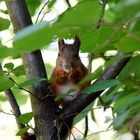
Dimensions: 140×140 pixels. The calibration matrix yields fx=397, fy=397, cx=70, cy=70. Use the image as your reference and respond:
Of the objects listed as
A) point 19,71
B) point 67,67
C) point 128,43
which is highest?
point 128,43

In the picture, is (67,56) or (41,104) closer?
(41,104)

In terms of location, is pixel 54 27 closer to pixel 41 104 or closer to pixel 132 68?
pixel 132 68

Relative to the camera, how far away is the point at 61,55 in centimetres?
154

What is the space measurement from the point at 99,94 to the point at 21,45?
651 mm

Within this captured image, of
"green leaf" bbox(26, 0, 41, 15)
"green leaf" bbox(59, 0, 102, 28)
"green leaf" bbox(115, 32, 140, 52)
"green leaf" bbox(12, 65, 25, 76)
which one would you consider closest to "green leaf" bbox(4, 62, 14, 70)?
"green leaf" bbox(12, 65, 25, 76)

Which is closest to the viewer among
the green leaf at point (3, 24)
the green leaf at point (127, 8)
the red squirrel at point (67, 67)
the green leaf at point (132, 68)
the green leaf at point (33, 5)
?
the green leaf at point (127, 8)

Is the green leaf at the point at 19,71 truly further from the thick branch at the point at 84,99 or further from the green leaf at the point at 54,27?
the green leaf at the point at 54,27

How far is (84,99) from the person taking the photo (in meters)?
0.99

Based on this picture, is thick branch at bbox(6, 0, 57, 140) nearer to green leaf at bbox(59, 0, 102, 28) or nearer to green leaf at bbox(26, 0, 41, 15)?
green leaf at bbox(26, 0, 41, 15)

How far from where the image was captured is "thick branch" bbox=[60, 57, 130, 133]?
93cm

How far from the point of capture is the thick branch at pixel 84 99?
0.93 meters

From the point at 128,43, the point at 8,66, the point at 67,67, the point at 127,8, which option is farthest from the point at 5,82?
the point at 67,67

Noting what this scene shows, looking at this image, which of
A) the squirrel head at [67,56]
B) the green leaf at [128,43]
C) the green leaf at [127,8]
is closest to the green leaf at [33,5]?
the squirrel head at [67,56]

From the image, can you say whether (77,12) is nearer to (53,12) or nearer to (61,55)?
(53,12)
